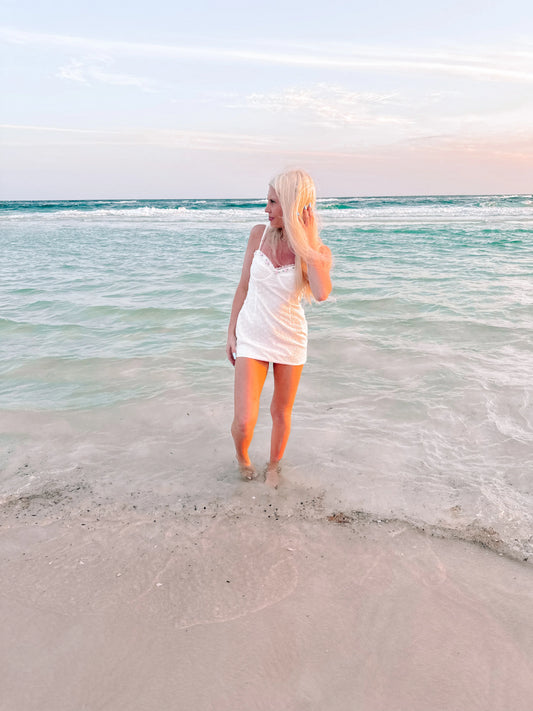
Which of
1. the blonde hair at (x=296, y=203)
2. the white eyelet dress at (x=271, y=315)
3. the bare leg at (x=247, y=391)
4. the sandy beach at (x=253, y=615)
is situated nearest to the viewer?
the sandy beach at (x=253, y=615)

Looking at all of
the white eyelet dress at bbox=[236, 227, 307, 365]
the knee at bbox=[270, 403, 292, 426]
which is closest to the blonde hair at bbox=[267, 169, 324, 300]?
the white eyelet dress at bbox=[236, 227, 307, 365]

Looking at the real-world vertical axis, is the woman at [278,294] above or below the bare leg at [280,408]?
above

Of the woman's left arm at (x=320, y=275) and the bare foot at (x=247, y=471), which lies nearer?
the woman's left arm at (x=320, y=275)

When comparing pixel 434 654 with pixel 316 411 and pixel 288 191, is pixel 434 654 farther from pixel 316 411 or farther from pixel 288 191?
pixel 316 411

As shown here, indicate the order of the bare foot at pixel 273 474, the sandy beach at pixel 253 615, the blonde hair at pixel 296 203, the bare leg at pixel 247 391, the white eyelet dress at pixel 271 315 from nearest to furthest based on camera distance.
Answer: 1. the sandy beach at pixel 253 615
2. the blonde hair at pixel 296 203
3. the white eyelet dress at pixel 271 315
4. the bare leg at pixel 247 391
5. the bare foot at pixel 273 474

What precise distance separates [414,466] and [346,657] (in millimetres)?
1833

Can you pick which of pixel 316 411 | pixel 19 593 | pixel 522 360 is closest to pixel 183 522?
pixel 19 593

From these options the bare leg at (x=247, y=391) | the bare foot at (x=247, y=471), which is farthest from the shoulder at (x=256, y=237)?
the bare foot at (x=247, y=471)

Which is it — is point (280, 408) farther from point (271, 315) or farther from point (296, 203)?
point (296, 203)

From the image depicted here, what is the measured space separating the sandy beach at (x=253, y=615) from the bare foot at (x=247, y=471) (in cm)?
45

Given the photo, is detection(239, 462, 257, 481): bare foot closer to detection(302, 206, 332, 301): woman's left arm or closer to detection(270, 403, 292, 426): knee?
detection(270, 403, 292, 426): knee

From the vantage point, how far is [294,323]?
3.40 metres

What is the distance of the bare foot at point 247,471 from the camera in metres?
3.66

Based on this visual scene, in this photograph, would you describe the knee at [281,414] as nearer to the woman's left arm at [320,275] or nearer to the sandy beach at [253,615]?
the sandy beach at [253,615]
